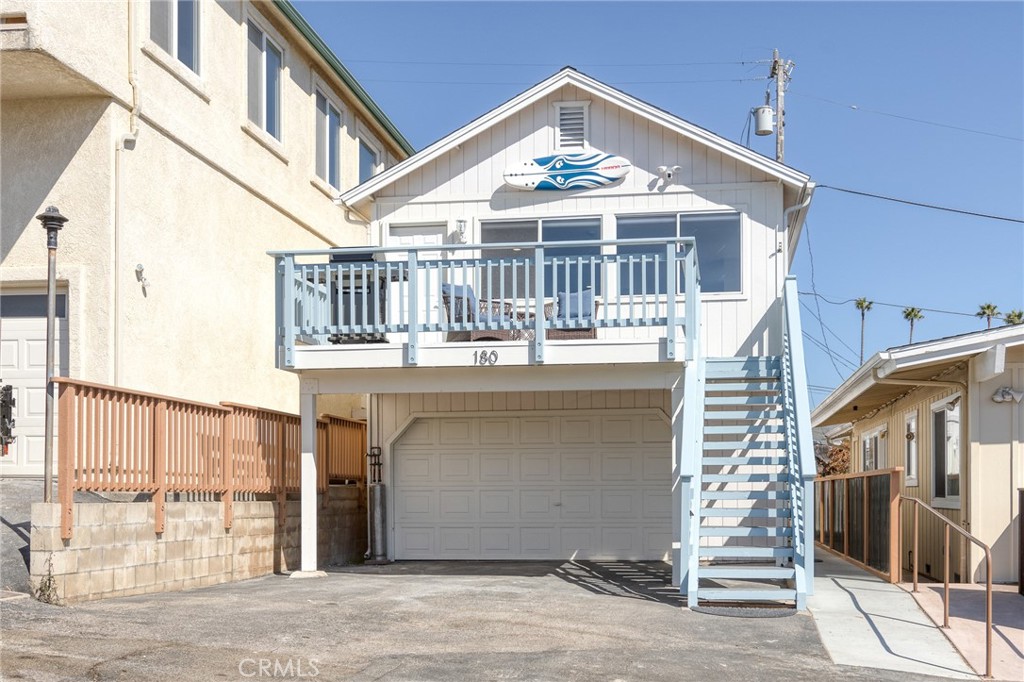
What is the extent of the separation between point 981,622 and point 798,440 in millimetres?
2330

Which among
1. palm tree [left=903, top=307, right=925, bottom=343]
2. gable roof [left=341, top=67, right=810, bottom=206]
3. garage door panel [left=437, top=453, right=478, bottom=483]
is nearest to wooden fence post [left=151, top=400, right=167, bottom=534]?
garage door panel [left=437, top=453, right=478, bottom=483]

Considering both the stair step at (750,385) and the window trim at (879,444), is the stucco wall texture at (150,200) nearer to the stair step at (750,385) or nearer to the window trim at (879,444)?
the stair step at (750,385)

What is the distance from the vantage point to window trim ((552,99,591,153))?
1460cm

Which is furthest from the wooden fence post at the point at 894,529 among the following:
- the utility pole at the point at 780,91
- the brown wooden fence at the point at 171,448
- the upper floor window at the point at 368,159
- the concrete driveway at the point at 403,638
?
the utility pole at the point at 780,91

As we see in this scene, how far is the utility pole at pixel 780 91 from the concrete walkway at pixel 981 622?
19893 millimetres

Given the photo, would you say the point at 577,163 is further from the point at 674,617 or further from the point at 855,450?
the point at 855,450

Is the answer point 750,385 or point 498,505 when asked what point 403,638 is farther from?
Answer: point 498,505

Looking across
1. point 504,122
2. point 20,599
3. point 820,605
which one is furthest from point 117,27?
point 820,605

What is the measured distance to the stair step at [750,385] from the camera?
12.4 metres

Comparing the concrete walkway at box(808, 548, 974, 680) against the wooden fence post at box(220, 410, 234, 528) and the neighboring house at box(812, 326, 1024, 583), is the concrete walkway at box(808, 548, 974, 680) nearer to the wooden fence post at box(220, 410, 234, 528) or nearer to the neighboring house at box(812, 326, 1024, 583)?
the neighboring house at box(812, 326, 1024, 583)

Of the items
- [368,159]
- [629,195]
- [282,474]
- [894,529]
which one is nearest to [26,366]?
[282,474]

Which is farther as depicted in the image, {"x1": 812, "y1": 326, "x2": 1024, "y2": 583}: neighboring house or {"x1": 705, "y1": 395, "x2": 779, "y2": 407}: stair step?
{"x1": 705, "y1": 395, "x2": 779, "y2": 407}: stair step

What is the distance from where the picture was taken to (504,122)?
1479cm

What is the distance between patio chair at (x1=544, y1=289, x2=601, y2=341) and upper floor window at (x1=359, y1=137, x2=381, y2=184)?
9.42m
